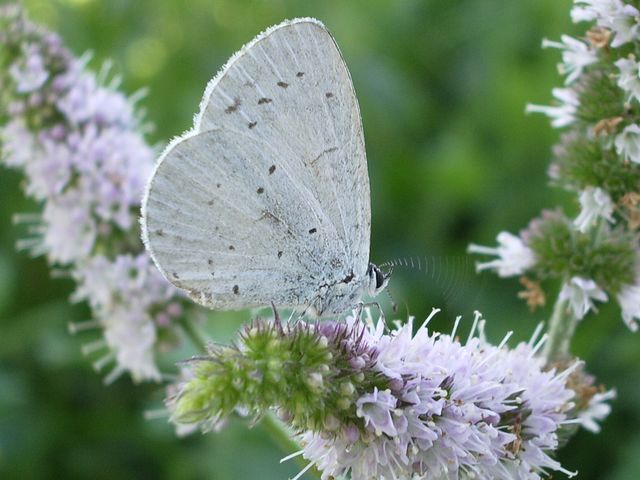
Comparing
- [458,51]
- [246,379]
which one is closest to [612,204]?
[246,379]

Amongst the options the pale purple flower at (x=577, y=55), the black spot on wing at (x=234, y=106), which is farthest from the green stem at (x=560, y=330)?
the black spot on wing at (x=234, y=106)

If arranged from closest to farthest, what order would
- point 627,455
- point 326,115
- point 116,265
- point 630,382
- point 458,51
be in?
point 326,115
point 116,265
point 627,455
point 630,382
point 458,51

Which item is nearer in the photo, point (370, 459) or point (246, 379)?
point (246, 379)

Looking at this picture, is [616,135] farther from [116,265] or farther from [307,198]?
[116,265]

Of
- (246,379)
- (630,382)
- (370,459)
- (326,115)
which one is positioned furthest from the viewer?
(630,382)

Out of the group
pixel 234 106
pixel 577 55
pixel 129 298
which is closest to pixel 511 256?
pixel 577 55

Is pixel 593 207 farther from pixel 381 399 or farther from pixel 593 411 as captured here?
pixel 381 399

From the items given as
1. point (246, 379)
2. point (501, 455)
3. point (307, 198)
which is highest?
point (307, 198)

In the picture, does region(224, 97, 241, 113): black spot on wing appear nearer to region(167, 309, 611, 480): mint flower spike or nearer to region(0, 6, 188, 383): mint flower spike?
region(167, 309, 611, 480): mint flower spike

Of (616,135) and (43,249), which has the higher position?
(616,135)

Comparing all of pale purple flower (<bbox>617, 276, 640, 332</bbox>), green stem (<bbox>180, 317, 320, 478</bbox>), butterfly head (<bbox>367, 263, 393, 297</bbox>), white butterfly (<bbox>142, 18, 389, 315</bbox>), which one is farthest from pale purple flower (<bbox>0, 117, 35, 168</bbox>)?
pale purple flower (<bbox>617, 276, 640, 332</bbox>)
